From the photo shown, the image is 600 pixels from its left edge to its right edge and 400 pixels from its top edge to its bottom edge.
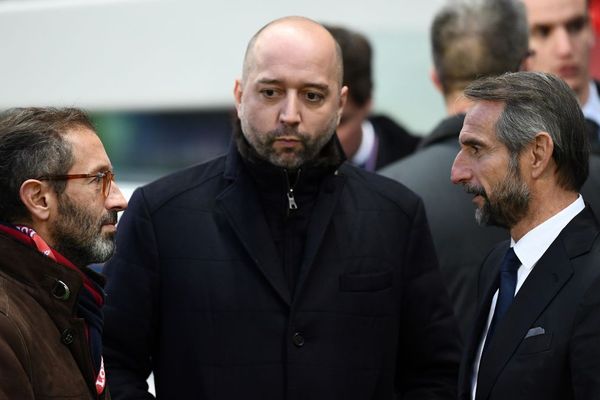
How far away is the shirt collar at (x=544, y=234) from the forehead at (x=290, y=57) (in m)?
0.84

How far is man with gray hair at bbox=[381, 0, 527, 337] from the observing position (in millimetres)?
4105

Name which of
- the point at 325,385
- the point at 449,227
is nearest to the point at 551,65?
the point at 449,227

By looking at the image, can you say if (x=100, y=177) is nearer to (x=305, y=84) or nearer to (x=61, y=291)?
(x=61, y=291)

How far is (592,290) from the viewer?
2918mm

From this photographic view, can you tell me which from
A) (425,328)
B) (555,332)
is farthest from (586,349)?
(425,328)

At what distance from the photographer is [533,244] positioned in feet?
10.5

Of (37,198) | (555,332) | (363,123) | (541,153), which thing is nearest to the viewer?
(555,332)

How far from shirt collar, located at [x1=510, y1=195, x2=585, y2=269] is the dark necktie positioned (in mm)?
57

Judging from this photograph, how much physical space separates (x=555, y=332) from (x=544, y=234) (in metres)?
0.32

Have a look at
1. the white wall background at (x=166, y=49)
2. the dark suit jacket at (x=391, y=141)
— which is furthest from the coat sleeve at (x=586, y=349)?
the white wall background at (x=166, y=49)

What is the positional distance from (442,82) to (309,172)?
3.94ft

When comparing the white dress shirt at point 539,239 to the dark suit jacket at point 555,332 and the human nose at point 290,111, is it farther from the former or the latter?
the human nose at point 290,111

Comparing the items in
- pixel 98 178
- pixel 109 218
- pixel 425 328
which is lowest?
pixel 425 328

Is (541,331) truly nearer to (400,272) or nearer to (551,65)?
(400,272)
